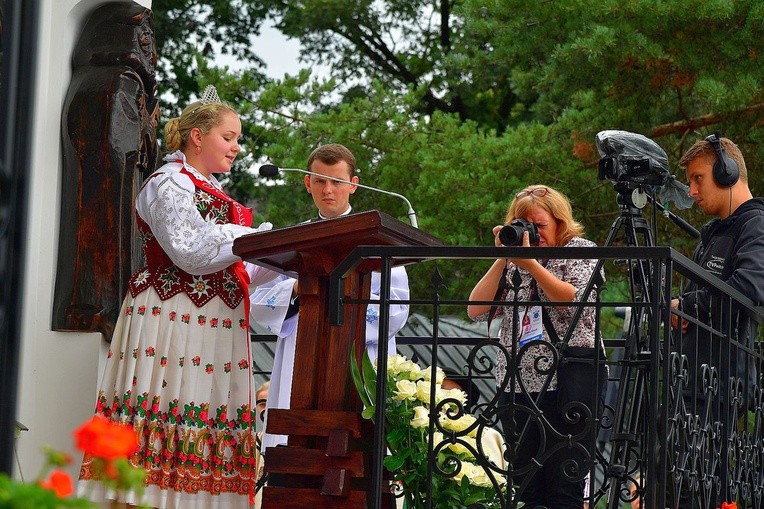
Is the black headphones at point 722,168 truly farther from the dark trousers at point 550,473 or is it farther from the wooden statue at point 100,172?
the wooden statue at point 100,172

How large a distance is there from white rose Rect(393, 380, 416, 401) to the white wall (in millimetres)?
1481

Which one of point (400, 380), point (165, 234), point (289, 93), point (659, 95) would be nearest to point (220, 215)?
point (165, 234)

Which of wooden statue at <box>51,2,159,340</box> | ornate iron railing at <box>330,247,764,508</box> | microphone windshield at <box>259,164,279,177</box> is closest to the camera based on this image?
ornate iron railing at <box>330,247,764,508</box>

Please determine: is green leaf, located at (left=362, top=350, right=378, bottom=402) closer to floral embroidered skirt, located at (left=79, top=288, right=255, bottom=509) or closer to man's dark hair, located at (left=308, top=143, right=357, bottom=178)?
floral embroidered skirt, located at (left=79, top=288, right=255, bottom=509)

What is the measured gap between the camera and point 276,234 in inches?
154

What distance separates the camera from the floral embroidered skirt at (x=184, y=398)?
426 centimetres

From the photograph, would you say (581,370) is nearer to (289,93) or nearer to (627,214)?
(627,214)

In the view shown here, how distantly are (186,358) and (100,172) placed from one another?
1.09 meters

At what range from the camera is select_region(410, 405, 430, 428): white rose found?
156 inches

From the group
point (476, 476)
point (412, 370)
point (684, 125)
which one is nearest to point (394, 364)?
point (412, 370)

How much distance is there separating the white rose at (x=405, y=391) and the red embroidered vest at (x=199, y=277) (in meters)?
0.78

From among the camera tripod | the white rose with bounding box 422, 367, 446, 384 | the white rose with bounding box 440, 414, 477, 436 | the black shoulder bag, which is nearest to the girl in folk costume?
the white rose with bounding box 422, 367, 446, 384

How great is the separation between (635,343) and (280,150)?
6741 mm

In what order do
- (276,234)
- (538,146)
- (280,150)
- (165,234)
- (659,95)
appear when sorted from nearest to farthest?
(276,234)
(165,234)
(659,95)
(538,146)
(280,150)
